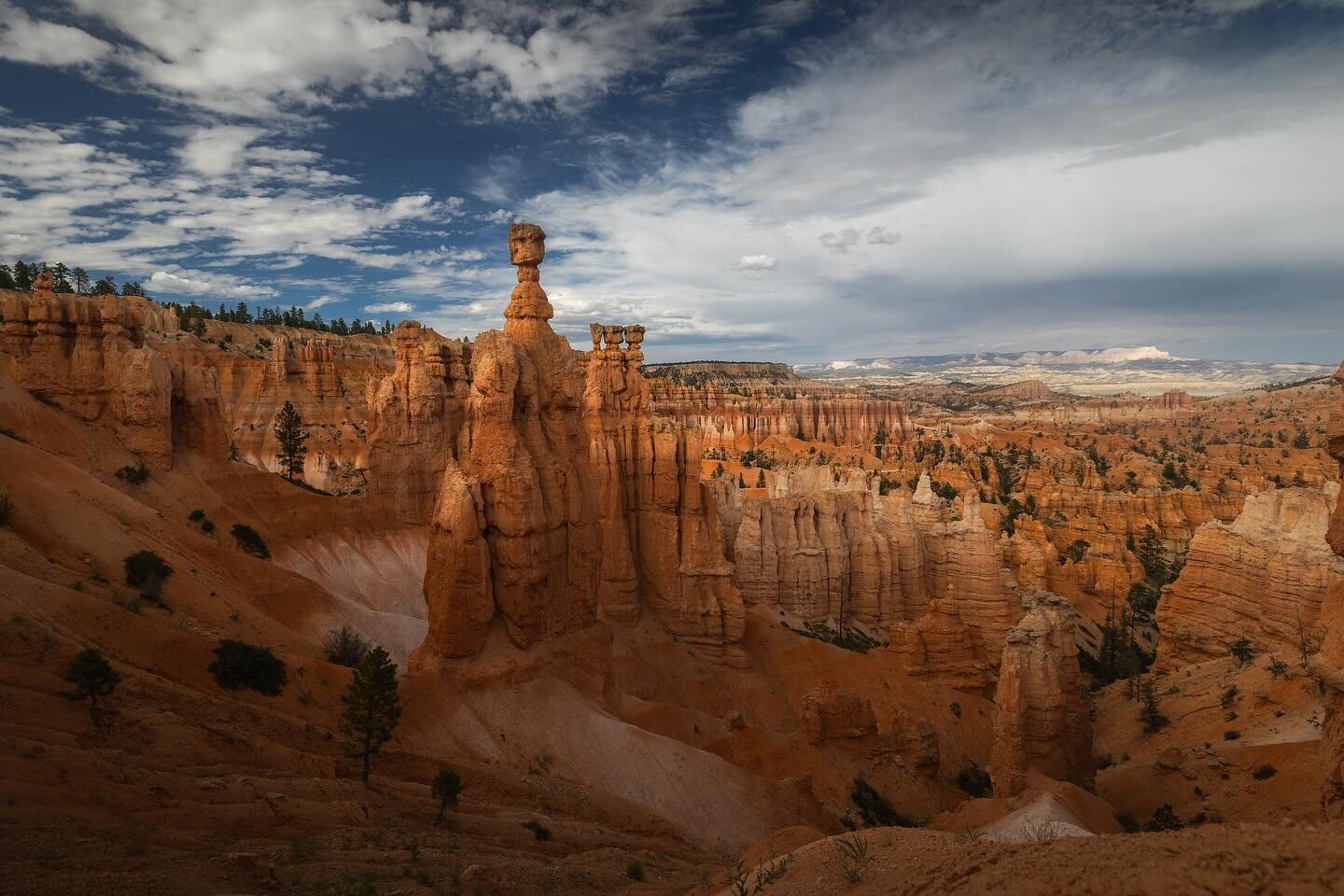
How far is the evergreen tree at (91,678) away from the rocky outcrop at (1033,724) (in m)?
22.1

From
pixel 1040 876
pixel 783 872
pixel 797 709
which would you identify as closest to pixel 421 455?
pixel 797 709

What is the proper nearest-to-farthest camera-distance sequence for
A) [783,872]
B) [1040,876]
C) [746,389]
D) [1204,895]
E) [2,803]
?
[1204,895] → [1040,876] → [2,803] → [783,872] → [746,389]

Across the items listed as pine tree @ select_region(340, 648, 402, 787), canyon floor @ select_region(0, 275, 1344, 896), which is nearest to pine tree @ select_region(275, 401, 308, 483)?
canyon floor @ select_region(0, 275, 1344, 896)

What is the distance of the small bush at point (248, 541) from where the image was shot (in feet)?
103

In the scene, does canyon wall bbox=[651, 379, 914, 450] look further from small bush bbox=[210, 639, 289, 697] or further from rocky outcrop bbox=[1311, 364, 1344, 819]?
rocky outcrop bbox=[1311, 364, 1344, 819]

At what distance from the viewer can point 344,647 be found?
2506 centimetres

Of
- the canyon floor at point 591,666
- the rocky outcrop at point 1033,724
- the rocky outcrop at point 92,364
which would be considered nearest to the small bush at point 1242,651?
the canyon floor at point 591,666

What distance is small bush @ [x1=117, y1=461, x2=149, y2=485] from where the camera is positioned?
2828cm

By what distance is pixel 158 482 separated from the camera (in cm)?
2961

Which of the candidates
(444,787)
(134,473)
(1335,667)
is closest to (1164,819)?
(1335,667)

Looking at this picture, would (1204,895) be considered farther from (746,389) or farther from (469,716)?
(746,389)

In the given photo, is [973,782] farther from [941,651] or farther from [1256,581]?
[1256,581]

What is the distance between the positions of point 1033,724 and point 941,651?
10952mm

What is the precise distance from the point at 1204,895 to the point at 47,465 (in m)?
30.7
